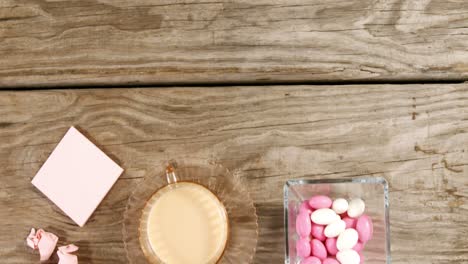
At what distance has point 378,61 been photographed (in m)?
1.04

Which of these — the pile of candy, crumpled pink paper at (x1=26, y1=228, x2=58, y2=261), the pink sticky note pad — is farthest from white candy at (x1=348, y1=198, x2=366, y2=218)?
crumpled pink paper at (x1=26, y1=228, x2=58, y2=261)

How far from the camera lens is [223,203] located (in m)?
1.01

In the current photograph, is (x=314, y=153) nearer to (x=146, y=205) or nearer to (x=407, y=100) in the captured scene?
(x=407, y=100)

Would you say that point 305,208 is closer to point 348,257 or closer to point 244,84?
point 348,257

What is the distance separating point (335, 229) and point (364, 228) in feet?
0.15

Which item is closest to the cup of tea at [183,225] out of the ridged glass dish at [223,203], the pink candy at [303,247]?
the ridged glass dish at [223,203]

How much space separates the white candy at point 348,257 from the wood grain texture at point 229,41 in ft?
0.98

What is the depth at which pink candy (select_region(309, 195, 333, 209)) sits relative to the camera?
961 millimetres

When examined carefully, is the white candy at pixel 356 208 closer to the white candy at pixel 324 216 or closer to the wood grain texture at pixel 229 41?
the white candy at pixel 324 216

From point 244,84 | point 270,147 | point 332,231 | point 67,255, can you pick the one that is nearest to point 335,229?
point 332,231

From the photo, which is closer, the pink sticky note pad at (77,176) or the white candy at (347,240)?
the white candy at (347,240)

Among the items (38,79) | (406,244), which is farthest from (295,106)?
(38,79)

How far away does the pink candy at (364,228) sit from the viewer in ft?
3.10

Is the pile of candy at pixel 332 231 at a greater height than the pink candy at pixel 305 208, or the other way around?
the pink candy at pixel 305 208
